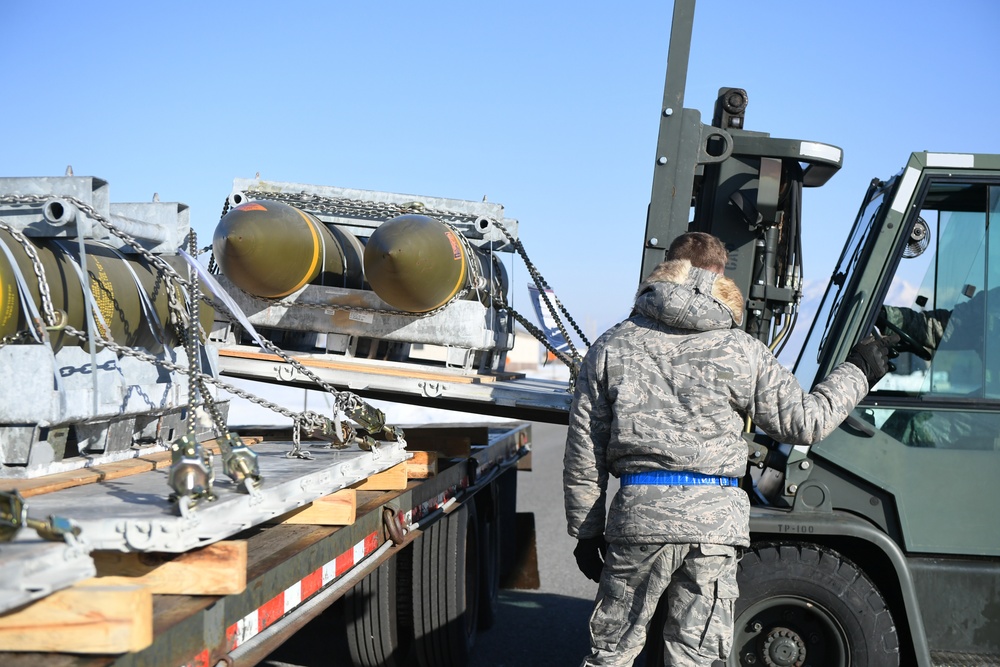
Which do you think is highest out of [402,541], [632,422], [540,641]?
[632,422]

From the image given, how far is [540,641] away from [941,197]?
387cm

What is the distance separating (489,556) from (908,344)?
3.58 m

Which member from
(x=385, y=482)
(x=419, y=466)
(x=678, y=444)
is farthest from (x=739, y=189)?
(x=385, y=482)

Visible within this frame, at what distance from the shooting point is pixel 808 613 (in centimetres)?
411

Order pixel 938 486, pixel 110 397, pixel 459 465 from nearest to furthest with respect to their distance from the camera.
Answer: pixel 110 397, pixel 938 486, pixel 459 465

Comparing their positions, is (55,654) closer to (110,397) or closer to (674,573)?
(110,397)

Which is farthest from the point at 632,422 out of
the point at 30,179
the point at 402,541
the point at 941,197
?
the point at 30,179

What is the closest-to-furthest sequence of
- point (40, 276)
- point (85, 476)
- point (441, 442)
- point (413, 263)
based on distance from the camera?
1. point (85, 476)
2. point (40, 276)
3. point (413, 263)
4. point (441, 442)

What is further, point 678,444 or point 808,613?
point 808,613

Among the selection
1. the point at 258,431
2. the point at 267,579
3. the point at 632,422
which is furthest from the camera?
the point at 258,431

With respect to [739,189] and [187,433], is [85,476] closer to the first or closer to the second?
[187,433]

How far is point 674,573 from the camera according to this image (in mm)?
3498

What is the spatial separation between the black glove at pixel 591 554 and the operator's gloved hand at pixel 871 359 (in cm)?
122

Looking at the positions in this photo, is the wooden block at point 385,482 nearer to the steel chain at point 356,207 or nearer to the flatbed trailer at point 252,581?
the flatbed trailer at point 252,581
